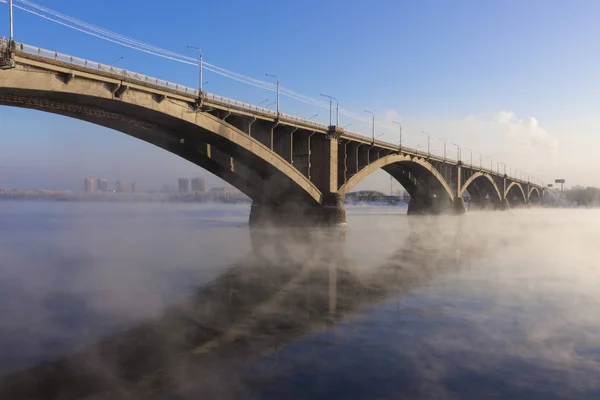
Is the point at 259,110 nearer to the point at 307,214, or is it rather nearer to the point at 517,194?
the point at 307,214

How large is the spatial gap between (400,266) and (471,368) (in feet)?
43.3

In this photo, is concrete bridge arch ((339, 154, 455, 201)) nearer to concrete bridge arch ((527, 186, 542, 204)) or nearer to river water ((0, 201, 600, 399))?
river water ((0, 201, 600, 399))

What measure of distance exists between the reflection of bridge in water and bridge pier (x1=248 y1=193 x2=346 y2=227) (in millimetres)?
26588

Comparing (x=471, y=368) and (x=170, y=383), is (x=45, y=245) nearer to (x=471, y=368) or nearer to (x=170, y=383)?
(x=170, y=383)

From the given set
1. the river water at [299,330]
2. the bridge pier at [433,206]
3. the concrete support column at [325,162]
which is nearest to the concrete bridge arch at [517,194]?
the bridge pier at [433,206]

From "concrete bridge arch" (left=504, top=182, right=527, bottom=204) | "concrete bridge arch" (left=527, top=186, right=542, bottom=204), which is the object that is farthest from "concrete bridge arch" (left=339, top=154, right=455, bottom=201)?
"concrete bridge arch" (left=527, top=186, right=542, bottom=204)

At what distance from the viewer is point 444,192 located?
87.9 meters

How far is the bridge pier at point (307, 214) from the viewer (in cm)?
4916

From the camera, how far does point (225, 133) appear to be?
3688 centimetres

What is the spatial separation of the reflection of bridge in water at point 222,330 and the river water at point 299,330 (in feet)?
A: 0.14

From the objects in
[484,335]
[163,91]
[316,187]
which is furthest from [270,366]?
[316,187]

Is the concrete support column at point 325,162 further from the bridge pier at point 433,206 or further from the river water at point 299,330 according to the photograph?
the bridge pier at point 433,206

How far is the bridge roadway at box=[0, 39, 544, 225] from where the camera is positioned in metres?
26.1

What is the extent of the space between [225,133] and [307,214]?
52.1 feet
